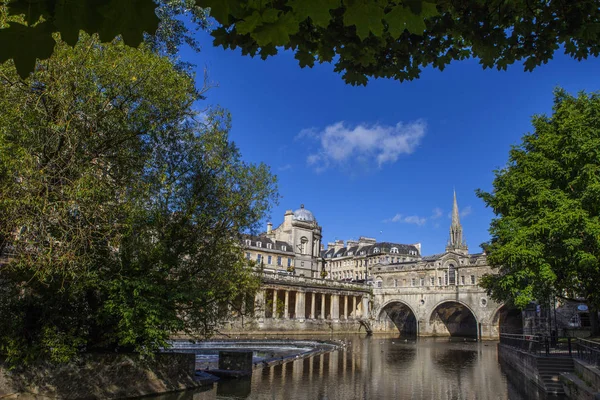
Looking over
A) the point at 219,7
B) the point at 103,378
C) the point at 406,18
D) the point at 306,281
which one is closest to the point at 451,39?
the point at 406,18

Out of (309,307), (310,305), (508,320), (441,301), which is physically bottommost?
(508,320)

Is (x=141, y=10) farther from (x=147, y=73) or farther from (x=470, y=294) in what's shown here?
(x=470, y=294)

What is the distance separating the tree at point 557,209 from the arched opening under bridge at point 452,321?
4410cm

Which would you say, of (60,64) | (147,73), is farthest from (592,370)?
(60,64)

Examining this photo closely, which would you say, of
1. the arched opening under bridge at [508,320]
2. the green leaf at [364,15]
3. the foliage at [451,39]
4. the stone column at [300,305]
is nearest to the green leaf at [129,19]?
the green leaf at [364,15]

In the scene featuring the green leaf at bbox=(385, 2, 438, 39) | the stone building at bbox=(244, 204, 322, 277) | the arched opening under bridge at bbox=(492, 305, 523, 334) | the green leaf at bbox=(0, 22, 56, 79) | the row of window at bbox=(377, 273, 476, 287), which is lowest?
the arched opening under bridge at bbox=(492, 305, 523, 334)

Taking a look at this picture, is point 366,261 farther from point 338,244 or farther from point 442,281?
point 442,281

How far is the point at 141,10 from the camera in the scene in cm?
334

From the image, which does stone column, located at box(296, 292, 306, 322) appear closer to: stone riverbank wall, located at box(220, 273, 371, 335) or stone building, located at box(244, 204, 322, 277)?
stone riverbank wall, located at box(220, 273, 371, 335)

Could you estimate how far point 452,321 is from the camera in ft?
239

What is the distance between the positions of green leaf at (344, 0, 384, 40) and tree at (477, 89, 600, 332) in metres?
21.4

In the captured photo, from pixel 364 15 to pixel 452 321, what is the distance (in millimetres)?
75733

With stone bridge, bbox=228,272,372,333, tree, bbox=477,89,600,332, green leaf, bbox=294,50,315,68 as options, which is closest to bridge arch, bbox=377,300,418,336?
stone bridge, bbox=228,272,372,333

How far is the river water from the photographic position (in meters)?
17.9
